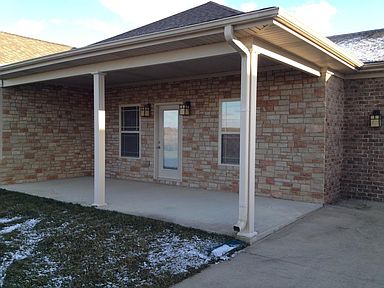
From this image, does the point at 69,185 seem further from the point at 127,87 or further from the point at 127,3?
the point at 127,3

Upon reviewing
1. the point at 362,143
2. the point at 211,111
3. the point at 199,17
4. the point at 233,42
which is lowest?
the point at 362,143

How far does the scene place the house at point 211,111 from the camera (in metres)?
4.73

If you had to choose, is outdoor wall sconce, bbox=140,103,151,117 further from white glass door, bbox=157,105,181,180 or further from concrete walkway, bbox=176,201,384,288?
concrete walkway, bbox=176,201,384,288

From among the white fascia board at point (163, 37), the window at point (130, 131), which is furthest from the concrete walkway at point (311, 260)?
the window at point (130, 131)

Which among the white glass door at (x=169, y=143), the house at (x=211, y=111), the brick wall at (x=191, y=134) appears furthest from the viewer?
the white glass door at (x=169, y=143)

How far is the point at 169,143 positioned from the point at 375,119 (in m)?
4.65

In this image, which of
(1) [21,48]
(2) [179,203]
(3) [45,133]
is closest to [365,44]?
(2) [179,203]

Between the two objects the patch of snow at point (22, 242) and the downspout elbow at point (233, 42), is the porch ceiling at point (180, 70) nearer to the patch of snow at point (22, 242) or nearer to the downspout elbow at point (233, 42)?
the downspout elbow at point (233, 42)

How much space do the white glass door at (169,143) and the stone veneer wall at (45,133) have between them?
2786mm

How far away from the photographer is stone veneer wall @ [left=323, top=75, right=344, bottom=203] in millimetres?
6812

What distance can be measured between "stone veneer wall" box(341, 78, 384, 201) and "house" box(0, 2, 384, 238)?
2 cm

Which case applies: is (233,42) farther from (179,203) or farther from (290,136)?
(179,203)

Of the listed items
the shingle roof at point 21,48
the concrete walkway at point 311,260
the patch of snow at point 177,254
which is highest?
the shingle roof at point 21,48

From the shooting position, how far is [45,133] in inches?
382
